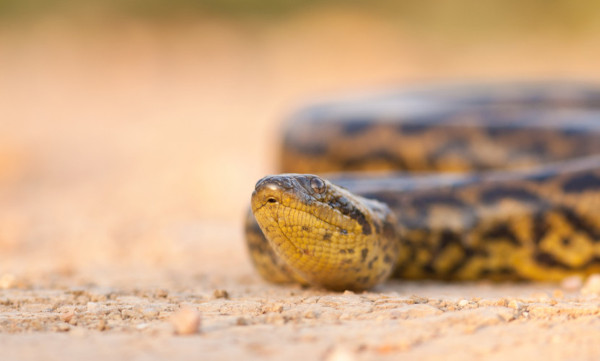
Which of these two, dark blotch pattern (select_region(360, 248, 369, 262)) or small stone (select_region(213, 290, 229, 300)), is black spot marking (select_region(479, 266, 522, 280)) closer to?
dark blotch pattern (select_region(360, 248, 369, 262))

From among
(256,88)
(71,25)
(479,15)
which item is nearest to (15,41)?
(71,25)

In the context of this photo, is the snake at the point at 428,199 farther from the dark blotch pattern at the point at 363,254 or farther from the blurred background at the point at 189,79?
the blurred background at the point at 189,79

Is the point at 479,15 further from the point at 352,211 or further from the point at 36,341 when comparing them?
the point at 36,341

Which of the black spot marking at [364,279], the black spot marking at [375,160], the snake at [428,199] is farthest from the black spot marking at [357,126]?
the black spot marking at [364,279]

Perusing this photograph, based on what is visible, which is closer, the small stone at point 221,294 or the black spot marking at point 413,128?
the small stone at point 221,294

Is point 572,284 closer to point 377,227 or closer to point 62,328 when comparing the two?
point 377,227

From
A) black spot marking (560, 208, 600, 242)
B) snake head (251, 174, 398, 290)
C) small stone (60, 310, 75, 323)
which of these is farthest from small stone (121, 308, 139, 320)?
black spot marking (560, 208, 600, 242)

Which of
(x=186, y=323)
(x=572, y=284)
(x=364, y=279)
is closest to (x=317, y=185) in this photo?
(x=364, y=279)
